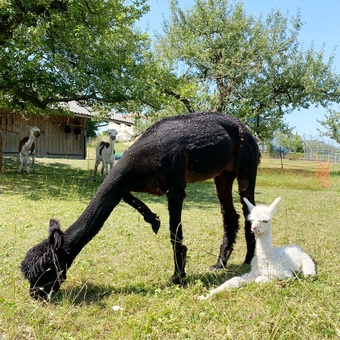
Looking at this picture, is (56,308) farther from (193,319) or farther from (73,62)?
(73,62)

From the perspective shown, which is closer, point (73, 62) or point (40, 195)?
point (40, 195)

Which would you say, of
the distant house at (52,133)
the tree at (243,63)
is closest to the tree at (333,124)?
the tree at (243,63)

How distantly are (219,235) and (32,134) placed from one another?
11.3 m

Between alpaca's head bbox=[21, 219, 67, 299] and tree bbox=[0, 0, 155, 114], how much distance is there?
9.32 m

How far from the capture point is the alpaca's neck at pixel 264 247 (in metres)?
3.98

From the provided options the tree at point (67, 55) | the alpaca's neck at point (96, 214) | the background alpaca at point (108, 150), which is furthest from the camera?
the background alpaca at point (108, 150)

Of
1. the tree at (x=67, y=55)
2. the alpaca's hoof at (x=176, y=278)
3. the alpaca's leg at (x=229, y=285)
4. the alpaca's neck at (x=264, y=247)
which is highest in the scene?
the tree at (x=67, y=55)

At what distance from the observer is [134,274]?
4438 mm

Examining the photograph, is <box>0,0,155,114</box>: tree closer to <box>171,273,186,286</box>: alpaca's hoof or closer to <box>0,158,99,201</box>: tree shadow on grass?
<box>0,158,99,201</box>: tree shadow on grass

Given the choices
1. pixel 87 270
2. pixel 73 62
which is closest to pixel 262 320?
pixel 87 270

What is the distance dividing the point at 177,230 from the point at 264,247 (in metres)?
0.99

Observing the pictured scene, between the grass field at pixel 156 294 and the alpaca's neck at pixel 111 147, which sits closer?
the grass field at pixel 156 294

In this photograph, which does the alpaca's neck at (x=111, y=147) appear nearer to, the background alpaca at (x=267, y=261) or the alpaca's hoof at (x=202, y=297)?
the background alpaca at (x=267, y=261)

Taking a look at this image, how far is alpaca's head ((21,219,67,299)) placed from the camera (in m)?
3.43
